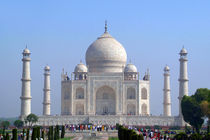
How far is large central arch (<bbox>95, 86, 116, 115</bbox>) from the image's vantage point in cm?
5966

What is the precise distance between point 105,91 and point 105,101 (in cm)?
131

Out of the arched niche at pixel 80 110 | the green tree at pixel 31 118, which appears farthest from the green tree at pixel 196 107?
the green tree at pixel 31 118

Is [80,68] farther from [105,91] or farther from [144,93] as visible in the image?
[144,93]

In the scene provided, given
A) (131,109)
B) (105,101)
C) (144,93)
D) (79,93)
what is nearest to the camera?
(131,109)

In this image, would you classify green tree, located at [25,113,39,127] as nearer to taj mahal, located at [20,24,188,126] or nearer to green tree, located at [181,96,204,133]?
taj mahal, located at [20,24,188,126]

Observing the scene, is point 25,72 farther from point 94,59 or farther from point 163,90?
point 163,90

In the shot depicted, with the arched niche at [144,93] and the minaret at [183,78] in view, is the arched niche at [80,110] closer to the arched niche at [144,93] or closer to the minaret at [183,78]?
the arched niche at [144,93]

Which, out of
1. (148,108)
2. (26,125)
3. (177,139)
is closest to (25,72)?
(26,125)

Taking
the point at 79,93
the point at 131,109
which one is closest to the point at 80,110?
the point at 79,93

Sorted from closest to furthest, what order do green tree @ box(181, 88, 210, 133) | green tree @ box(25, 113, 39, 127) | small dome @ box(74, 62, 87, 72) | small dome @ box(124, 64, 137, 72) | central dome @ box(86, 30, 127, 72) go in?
green tree @ box(181, 88, 210, 133) → green tree @ box(25, 113, 39, 127) → small dome @ box(74, 62, 87, 72) → small dome @ box(124, 64, 137, 72) → central dome @ box(86, 30, 127, 72)

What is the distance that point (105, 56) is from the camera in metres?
62.2

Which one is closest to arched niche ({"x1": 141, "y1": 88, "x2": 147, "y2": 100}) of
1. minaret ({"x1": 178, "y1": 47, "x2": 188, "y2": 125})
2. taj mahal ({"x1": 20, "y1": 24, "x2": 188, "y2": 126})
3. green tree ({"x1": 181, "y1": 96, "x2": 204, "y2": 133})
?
taj mahal ({"x1": 20, "y1": 24, "x2": 188, "y2": 126})

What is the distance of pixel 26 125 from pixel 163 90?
16704mm

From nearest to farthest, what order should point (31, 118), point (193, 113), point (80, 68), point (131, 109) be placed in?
point (193, 113)
point (31, 118)
point (131, 109)
point (80, 68)
